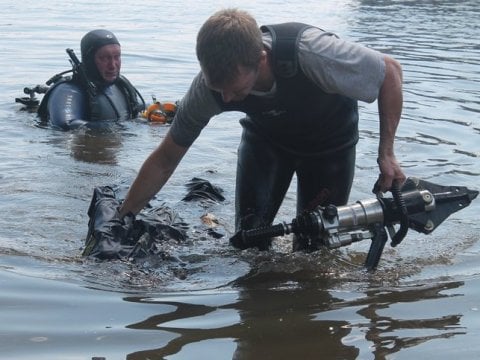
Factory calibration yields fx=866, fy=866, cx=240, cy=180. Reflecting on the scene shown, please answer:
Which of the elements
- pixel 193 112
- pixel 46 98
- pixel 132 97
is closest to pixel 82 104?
pixel 46 98

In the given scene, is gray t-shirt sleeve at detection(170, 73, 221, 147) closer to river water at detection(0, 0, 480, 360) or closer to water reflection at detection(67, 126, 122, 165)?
river water at detection(0, 0, 480, 360)

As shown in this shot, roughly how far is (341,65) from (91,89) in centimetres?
516

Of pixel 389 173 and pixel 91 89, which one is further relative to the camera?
pixel 91 89

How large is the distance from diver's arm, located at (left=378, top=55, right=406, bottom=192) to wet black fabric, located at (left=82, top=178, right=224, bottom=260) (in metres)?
1.50

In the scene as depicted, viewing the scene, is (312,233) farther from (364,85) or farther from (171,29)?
(171,29)

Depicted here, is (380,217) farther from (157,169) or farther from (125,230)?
(125,230)

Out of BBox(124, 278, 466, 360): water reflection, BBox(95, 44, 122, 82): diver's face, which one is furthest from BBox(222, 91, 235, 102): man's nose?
BBox(95, 44, 122, 82): diver's face

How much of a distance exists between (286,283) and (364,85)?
47.1 inches

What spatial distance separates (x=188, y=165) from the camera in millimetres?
7992

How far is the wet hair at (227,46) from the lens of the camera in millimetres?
3732

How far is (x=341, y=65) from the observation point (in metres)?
4.07

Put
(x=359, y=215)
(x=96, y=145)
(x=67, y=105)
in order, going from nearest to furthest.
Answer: (x=359, y=215), (x=96, y=145), (x=67, y=105)

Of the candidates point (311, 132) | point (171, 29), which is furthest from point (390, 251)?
point (171, 29)

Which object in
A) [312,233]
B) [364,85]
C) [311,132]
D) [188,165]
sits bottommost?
[188,165]
